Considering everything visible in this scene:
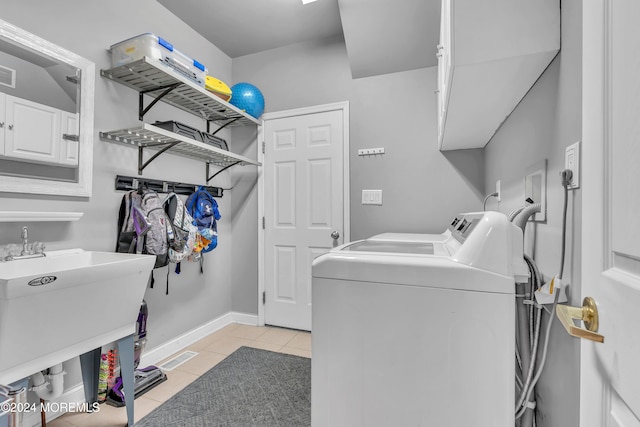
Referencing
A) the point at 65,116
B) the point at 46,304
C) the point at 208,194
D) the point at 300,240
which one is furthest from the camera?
the point at 300,240

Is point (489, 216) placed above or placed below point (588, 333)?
above

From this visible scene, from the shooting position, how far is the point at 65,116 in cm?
159

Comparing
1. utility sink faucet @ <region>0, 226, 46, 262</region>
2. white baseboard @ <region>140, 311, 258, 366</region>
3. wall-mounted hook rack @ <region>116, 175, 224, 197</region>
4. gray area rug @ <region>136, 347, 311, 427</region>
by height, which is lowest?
gray area rug @ <region>136, 347, 311, 427</region>

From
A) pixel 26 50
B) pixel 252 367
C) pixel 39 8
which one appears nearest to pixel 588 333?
pixel 252 367

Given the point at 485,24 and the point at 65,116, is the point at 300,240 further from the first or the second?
the point at 485,24

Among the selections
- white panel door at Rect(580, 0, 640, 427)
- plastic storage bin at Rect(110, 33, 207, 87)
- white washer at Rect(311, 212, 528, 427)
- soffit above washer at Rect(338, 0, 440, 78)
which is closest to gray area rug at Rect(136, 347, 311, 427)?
white washer at Rect(311, 212, 528, 427)

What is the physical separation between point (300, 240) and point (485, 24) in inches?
86.0

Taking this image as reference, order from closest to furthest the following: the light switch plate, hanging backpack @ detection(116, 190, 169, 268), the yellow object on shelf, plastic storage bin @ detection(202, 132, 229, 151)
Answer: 1. hanging backpack @ detection(116, 190, 169, 268)
2. the yellow object on shelf
3. plastic storage bin @ detection(202, 132, 229, 151)
4. the light switch plate

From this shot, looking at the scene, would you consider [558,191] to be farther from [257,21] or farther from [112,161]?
[257,21]

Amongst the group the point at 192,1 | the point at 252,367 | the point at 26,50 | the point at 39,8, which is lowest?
the point at 252,367

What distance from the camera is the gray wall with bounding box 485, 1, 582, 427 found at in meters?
0.73

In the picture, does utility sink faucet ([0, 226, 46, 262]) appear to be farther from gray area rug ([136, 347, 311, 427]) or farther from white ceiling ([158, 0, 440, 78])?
white ceiling ([158, 0, 440, 78])

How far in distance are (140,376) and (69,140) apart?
154 cm

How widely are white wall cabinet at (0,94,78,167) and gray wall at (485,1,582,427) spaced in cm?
228
